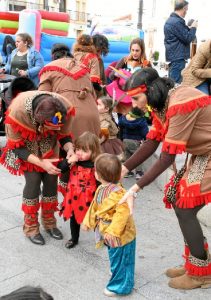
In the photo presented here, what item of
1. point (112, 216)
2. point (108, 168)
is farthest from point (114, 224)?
point (108, 168)

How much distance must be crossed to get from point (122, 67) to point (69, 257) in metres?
3.05

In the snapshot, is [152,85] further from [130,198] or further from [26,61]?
[26,61]

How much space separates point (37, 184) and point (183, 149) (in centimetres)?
144

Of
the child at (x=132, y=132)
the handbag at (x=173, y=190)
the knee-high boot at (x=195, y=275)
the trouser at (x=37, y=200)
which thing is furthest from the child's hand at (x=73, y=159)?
the child at (x=132, y=132)

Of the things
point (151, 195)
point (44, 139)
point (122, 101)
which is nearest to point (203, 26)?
point (122, 101)

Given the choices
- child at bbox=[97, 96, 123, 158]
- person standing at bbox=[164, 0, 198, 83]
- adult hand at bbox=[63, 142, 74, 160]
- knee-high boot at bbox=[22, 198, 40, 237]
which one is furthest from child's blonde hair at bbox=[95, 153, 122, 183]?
person standing at bbox=[164, 0, 198, 83]

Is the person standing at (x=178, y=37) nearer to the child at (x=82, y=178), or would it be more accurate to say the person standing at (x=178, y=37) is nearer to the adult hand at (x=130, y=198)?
the child at (x=82, y=178)

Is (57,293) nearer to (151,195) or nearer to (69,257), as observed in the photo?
(69,257)

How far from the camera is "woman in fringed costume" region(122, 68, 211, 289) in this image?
2512 mm

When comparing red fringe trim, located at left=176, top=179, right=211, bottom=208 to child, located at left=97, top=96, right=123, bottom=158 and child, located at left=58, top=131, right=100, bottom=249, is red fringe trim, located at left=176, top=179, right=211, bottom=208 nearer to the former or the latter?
child, located at left=58, top=131, right=100, bottom=249

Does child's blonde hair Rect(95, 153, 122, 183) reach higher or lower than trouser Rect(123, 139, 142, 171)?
higher

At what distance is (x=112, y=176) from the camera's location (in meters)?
2.73

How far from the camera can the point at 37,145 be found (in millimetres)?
3377

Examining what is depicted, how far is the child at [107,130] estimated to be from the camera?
4598 millimetres
